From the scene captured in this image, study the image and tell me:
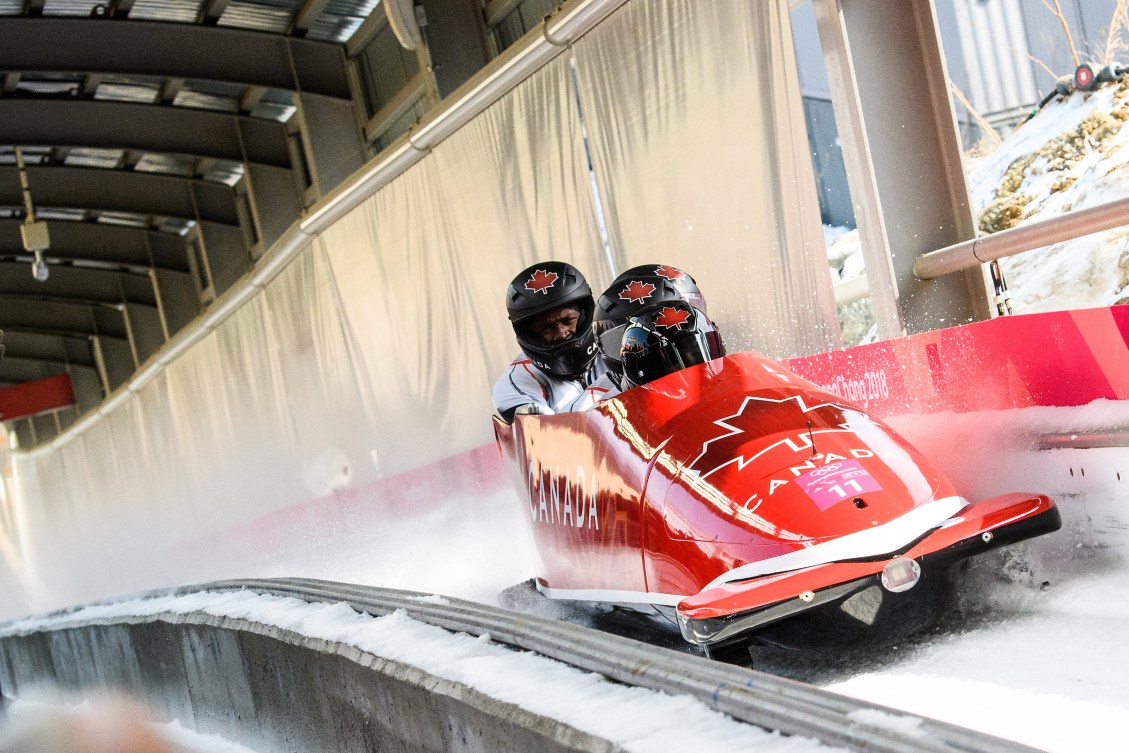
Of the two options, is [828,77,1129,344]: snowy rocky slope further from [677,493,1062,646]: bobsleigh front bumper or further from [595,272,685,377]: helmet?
[677,493,1062,646]: bobsleigh front bumper

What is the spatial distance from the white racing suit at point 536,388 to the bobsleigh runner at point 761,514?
855 millimetres

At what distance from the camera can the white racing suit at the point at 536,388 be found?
4309mm

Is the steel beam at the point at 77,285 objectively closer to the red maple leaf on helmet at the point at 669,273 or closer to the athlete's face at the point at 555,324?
the athlete's face at the point at 555,324

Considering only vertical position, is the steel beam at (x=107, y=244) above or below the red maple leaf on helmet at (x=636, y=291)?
above

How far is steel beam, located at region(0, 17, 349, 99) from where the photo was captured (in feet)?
29.4

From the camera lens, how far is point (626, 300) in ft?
13.0

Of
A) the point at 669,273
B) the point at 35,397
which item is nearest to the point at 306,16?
the point at 669,273

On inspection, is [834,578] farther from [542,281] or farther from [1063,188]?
[1063,188]

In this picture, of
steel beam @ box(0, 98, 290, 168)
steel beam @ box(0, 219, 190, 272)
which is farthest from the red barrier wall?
steel beam @ box(0, 98, 290, 168)

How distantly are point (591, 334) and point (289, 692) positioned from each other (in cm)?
200

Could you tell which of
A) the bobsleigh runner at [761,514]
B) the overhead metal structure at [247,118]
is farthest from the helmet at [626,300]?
the overhead metal structure at [247,118]

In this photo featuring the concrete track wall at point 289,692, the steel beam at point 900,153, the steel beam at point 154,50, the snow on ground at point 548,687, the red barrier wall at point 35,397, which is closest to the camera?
the snow on ground at point 548,687

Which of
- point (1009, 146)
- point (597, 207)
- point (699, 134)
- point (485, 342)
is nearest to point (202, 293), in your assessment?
point (485, 342)

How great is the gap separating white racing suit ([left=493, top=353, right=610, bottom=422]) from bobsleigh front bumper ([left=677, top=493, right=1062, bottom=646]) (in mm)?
1798
